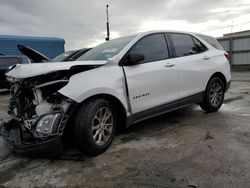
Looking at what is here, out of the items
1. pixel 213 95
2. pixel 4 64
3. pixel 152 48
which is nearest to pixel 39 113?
pixel 152 48

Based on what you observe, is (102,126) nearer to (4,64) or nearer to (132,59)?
(132,59)

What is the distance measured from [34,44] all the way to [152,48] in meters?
13.4

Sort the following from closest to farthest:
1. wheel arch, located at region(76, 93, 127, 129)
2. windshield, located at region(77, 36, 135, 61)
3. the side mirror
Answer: wheel arch, located at region(76, 93, 127, 129) < the side mirror < windshield, located at region(77, 36, 135, 61)

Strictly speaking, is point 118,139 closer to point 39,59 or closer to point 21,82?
point 21,82

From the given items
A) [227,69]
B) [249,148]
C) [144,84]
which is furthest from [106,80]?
[227,69]

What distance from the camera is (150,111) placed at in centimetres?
390

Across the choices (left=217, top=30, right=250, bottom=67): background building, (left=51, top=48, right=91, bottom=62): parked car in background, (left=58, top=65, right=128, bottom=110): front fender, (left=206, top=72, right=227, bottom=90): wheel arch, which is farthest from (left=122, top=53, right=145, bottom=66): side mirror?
(left=217, top=30, right=250, bottom=67): background building

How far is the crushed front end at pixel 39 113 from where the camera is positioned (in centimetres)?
290

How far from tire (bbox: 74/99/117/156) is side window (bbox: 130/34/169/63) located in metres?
1.03

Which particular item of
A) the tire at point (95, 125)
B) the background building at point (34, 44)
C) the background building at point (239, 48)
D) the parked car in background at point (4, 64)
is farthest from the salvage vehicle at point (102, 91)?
the background building at point (239, 48)

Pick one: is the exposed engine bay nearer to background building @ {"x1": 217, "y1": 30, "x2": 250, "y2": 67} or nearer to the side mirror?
the side mirror

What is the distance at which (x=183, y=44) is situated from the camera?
15.1 ft

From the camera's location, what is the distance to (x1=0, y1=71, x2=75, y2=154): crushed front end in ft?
9.53

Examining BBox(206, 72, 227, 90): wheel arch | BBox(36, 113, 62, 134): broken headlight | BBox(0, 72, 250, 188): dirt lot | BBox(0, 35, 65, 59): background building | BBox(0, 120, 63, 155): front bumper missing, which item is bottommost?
BBox(0, 72, 250, 188): dirt lot
